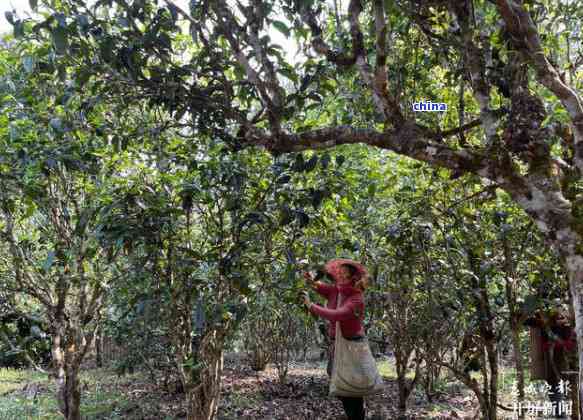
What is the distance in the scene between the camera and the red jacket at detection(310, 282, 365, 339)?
397 centimetres

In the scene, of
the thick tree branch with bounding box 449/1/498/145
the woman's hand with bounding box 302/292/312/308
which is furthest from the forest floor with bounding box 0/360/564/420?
the thick tree branch with bounding box 449/1/498/145

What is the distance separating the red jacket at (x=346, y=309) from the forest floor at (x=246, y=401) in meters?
2.38

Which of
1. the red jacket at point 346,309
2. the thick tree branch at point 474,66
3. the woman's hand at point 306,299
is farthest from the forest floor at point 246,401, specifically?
the thick tree branch at point 474,66

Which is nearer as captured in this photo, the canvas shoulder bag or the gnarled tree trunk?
the gnarled tree trunk

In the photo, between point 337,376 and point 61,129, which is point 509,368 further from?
point 61,129

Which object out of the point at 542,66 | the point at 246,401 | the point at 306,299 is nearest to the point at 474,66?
the point at 542,66

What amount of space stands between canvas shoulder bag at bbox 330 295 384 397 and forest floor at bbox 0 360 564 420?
2.08m

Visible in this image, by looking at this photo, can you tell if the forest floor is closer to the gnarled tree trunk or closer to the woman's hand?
the gnarled tree trunk

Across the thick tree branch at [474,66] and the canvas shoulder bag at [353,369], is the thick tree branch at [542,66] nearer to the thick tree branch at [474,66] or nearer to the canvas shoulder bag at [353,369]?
the thick tree branch at [474,66]

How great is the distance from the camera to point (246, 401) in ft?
23.5

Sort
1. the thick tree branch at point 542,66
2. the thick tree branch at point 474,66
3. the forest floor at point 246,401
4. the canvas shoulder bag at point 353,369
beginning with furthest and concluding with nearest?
the forest floor at point 246,401 → the canvas shoulder bag at point 353,369 → the thick tree branch at point 474,66 → the thick tree branch at point 542,66

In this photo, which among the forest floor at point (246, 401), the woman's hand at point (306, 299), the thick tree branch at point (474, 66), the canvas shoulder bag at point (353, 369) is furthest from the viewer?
the forest floor at point (246, 401)

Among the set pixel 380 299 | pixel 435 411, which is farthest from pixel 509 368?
pixel 380 299

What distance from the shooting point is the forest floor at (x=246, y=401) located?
21.3 feet
